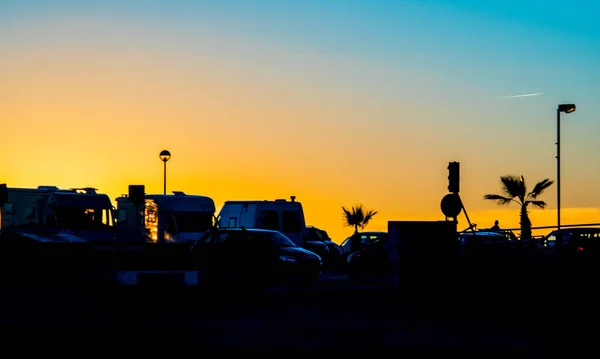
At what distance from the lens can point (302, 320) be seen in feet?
61.4

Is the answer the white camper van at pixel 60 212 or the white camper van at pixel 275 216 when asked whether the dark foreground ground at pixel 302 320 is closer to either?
the white camper van at pixel 275 216

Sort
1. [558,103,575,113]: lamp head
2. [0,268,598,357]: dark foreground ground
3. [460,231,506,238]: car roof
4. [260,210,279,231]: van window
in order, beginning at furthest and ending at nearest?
[558,103,575,113]: lamp head
[260,210,279,231]: van window
[460,231,506,238]: car roof
[0,268,598,357]: dark foreground ground

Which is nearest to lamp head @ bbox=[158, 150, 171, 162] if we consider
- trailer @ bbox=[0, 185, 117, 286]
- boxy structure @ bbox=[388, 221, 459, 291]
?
trailer @ bbox=[0, 185, 117, 286]

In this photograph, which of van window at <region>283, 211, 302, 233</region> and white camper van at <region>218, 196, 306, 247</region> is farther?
van window at <region>283, 211, 302, 233</region>

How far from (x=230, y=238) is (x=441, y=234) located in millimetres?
7150

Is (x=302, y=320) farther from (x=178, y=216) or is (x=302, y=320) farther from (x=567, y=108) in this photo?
(x=567, y=108)

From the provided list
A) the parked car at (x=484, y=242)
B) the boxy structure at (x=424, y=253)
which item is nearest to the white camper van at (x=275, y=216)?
the parked car at (x=484, y=242)

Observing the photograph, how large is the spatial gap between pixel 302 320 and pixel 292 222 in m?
23.7

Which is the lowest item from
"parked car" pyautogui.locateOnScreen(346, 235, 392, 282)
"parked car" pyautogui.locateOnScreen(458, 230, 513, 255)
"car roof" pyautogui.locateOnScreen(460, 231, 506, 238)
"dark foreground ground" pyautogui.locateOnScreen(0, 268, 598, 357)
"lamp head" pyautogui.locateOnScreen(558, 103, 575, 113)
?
"dark foreground ground" pyautogui.locateOnScreen(0, 268, 598, 357)

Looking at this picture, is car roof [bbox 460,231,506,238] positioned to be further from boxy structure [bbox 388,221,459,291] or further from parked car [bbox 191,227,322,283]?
boxy structure [bbox 388,221,459,291]

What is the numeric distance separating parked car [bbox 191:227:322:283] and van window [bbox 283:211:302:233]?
10861mm

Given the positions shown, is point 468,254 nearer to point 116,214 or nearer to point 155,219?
point 155,219

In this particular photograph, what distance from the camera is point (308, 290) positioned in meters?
25.9

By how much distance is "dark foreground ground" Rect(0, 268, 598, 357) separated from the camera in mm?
14992
